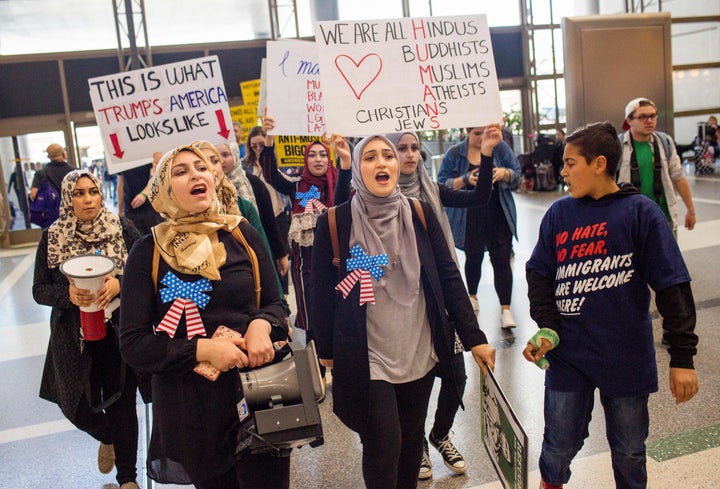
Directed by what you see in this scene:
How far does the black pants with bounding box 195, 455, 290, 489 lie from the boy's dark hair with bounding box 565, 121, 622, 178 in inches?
58.1

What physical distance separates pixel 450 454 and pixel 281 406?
4.68ft

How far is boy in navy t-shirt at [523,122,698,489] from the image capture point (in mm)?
2236

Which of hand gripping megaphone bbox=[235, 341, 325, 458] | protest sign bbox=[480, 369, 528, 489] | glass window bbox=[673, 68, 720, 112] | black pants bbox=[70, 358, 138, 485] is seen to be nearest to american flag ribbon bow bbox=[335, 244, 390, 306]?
hand gripping megaphone bbox=[235, 341, 325, 458]

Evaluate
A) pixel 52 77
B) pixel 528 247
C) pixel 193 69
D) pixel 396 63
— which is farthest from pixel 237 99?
pixel 396 63

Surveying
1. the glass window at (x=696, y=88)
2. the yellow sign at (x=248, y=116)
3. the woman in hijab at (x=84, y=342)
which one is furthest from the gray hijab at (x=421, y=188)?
the glass window at (x=696, y=88)

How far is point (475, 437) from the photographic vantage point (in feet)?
11.8

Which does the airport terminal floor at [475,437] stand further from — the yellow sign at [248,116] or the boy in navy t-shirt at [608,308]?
the yellow sign at [248,116]

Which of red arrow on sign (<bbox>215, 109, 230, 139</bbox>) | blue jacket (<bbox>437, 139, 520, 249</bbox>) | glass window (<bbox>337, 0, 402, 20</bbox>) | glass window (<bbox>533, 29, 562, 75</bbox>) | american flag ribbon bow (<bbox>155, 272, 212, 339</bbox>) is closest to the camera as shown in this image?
american flag ribbon bow (<bbox>155, 272, 212, 339</bbox>)

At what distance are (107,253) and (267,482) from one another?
1489 millimetres

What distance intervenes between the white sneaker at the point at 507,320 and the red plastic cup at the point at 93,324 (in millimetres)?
3302

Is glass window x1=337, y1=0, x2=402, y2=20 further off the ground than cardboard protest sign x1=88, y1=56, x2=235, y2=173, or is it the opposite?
glass window x1=337, y1=0, x2=402, y2=20

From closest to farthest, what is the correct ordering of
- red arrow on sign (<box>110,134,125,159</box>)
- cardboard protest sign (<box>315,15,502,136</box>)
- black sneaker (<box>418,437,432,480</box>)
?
black sneaker (<box>418,437,432,480</box>)
cardboard protest sign (<box>315,15,502,136</box>)
red arrow on sign (<box>110,134,125,159</box>)

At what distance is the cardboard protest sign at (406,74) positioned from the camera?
340 centimetres

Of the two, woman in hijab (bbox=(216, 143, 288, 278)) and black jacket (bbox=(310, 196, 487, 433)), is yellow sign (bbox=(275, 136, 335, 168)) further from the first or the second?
black jacket (bbox=(310, 196, 487, 433))
